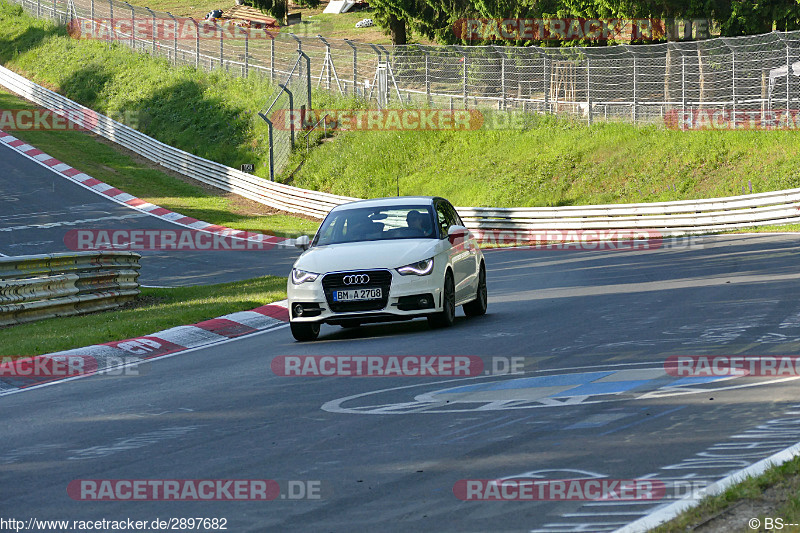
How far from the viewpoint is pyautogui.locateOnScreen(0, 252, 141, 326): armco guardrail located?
623 inches

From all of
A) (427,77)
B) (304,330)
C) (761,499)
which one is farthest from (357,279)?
(427,77)

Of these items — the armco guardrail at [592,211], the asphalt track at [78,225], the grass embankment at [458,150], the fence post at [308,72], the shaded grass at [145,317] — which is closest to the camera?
the shaded grass at [145,317]

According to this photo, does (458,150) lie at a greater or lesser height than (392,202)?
greater

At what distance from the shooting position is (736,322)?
11586mm

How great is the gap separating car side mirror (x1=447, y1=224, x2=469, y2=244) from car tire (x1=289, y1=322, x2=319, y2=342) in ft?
6.44

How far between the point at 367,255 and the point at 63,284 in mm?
6833

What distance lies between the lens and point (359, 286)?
12.3 metres

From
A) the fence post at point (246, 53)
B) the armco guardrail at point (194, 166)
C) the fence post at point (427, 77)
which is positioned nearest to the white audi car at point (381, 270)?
the armco guardrail at point (194, 166)

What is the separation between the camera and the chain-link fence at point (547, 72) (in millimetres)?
31016

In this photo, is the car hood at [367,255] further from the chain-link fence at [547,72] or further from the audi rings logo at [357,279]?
the chain-link fence at [547,72]

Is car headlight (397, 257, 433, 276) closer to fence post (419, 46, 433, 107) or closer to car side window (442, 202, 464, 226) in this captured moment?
car side window (442, 202, 464, 226)

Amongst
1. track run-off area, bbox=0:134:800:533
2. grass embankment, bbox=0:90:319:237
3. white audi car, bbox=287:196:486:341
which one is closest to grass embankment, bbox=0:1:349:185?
grass embankment, bbox=0:90:319:237

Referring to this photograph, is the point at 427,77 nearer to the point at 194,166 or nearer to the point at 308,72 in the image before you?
the point at 308,72

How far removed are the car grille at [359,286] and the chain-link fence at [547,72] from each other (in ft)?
69.9
